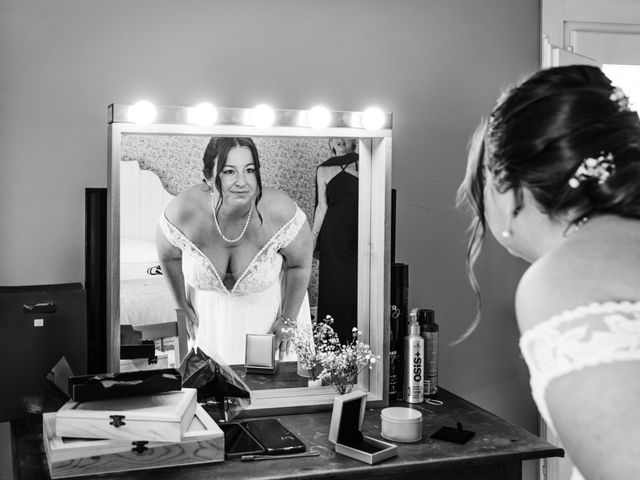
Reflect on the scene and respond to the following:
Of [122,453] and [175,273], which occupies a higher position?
[175,273]

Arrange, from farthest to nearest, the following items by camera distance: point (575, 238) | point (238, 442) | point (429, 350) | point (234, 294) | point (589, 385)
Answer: point (429, 350) → point (234, 294) → point (238, 442) → point (575, 238) → point (589, 385)

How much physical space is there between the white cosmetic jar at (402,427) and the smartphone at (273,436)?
0.60ft

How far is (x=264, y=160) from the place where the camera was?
179 cm

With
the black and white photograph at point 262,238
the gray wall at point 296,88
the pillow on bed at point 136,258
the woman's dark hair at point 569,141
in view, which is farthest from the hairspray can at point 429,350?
the woman's dark hair at point 569,141

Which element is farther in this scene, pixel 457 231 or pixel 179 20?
pixel 457 231

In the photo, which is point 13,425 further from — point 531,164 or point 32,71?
point 531,164

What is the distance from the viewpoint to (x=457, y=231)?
221 centimetres

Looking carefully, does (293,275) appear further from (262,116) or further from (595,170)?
(595,170)

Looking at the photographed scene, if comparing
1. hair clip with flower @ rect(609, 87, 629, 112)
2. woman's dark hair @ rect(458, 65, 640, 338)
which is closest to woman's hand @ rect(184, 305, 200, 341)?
woman's dark hair @ rect(458, 65, 640, 338)

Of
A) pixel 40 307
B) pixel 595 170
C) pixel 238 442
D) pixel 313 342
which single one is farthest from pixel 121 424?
pixel 595 170

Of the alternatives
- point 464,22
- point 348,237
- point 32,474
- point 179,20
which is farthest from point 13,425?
point 464,22

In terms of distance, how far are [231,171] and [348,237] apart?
33cm

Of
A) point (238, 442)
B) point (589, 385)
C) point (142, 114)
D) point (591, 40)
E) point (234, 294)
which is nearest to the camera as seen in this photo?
point (589, 385)

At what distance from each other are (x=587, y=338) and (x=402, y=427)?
82cm
